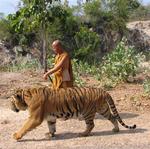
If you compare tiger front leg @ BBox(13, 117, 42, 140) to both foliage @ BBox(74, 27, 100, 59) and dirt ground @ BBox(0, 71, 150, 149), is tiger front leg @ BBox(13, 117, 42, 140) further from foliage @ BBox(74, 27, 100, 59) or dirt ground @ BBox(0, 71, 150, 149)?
foliage @ BBox(74, 27, 100, 59)

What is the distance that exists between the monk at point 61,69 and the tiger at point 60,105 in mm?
388

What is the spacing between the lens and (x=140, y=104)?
1191 centimetres

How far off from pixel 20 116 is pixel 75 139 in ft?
7.54

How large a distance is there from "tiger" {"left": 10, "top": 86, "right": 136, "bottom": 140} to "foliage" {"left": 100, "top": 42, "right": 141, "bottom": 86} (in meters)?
5.13

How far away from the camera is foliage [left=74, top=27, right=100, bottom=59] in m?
22.6

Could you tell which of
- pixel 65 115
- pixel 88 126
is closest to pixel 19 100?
pixel 65 115

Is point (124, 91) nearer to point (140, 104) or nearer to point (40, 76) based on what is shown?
point (140, 104)

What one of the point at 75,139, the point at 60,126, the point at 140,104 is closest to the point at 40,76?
the point at 140,104

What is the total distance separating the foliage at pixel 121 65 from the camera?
14691 mm

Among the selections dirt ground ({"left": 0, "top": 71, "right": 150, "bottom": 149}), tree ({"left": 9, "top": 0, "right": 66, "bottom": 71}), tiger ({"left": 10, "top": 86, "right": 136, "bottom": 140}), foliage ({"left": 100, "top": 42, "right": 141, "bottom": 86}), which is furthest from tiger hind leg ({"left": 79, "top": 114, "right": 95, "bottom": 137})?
tree ({"left": 9, "top": 0, "right": 66, "bottom": 71})

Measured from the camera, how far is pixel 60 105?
9188 millimetres

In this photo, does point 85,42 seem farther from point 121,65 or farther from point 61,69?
point 61,69

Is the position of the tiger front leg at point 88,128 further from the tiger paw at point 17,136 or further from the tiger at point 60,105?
the tiger paw at point 17,136

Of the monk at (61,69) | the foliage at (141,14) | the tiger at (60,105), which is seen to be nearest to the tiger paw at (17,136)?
the tiger at (60,105)
